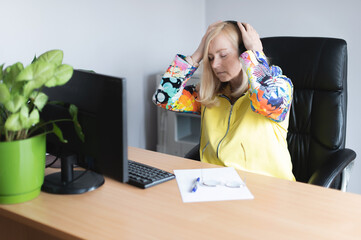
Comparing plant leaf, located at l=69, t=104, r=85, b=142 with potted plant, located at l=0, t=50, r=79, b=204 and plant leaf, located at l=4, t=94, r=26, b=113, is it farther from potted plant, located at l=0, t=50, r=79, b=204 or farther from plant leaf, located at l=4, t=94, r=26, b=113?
plant leaf, located at l=4, t=94, r=26, b=113

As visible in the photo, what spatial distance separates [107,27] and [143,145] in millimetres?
877

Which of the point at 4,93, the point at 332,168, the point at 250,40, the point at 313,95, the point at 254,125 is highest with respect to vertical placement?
the point at 250,40

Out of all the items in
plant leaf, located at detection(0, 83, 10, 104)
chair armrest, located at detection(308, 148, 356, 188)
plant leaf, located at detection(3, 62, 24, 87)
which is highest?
plant leaf, located at detection(3, 62, 24, 87)

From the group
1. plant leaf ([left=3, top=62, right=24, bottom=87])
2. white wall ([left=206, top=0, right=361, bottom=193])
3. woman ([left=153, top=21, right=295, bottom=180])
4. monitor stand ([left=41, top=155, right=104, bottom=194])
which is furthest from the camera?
white wall ([left=206, top=0, right=361, bottom=193])

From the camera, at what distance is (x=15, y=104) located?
97 cm

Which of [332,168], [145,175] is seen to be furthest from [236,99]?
[145,175]

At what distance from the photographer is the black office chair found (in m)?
1.61

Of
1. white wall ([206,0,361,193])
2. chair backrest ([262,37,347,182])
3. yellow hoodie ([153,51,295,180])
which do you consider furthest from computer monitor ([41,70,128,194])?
white wall ([206,0,361,193])

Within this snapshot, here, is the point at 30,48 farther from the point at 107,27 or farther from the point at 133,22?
the point at 133,22

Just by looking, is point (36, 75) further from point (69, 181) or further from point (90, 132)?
point (69, 181)

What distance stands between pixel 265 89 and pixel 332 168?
1.23 feet

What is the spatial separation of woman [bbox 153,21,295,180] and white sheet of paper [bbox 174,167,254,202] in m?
0.19

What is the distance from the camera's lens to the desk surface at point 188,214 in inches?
35.9

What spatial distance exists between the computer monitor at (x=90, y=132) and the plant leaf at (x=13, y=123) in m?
0.18
